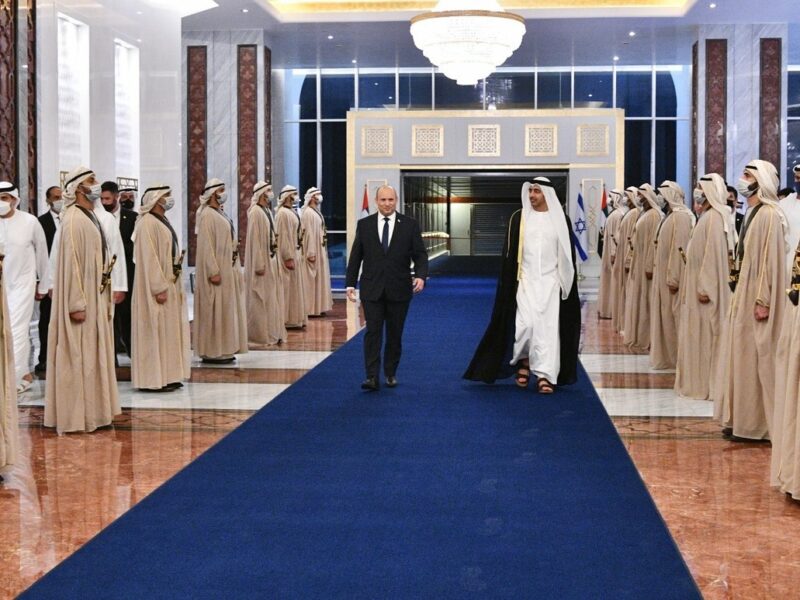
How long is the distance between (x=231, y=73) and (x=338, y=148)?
5.60m

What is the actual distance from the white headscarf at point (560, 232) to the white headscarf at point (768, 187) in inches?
76.0

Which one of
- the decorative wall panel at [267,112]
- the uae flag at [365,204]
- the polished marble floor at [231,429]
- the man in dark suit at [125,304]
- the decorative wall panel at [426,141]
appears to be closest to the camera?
the polished marble floor at [231,429]

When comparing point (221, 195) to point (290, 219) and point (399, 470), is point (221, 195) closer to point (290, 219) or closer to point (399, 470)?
point (290, 219)

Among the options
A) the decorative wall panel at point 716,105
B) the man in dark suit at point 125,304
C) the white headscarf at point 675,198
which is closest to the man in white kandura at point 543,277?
the white headscarf at point 675,198

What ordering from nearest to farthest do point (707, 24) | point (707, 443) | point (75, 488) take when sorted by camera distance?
point (75, 488)
point (707, 443)
point (707, 24)

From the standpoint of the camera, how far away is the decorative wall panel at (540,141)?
2108cm

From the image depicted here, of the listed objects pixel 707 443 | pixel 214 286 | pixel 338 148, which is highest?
pixel 338 148

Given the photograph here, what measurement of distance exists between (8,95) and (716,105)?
11.7m

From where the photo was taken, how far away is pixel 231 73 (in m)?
18.4

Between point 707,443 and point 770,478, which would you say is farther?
point 707,443

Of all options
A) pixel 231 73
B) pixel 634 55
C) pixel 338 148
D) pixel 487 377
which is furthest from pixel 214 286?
pixel 338 148

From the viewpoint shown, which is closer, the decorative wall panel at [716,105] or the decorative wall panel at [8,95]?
the decorative wall panel at [8,95]

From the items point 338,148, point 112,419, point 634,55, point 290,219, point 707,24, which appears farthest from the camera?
point 338,148

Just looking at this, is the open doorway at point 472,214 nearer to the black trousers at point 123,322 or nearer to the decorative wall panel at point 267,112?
the decorative wall panel at point 267,112
